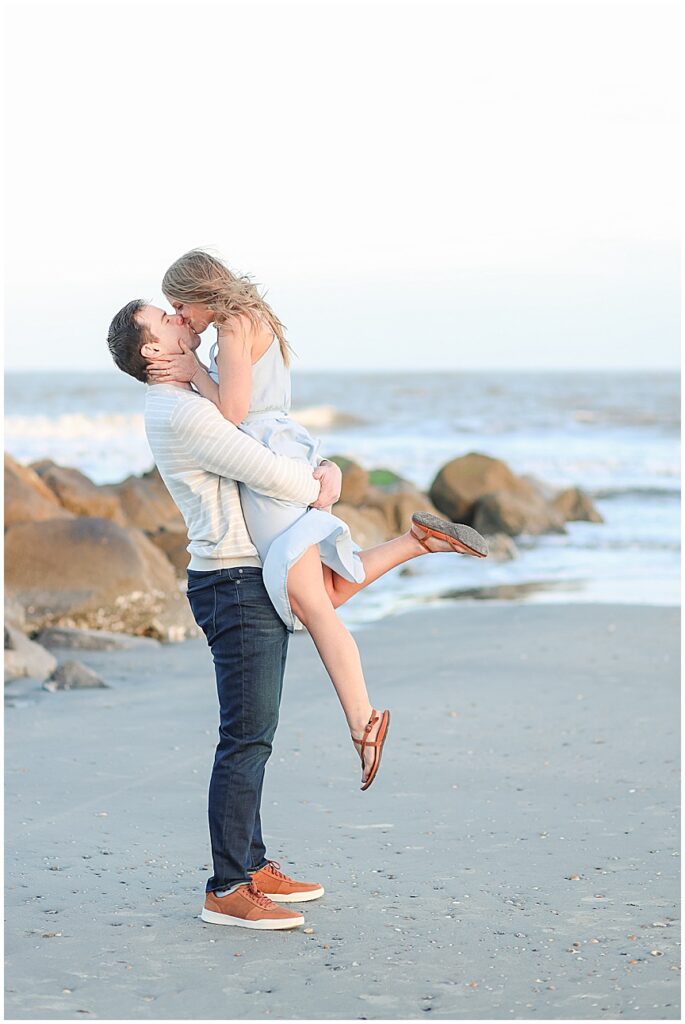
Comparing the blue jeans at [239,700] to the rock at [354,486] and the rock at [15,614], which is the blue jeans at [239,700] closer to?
the rock at [15,614]

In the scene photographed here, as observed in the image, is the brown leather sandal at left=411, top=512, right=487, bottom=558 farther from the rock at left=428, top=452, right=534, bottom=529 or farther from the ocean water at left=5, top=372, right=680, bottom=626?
the rock at left=428, top=452, right=534, bottom=529

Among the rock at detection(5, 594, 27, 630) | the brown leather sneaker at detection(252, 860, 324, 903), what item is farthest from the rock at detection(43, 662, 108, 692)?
the brown leather sneaker at detection(252, 860, 324, 903)

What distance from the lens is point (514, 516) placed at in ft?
55.3

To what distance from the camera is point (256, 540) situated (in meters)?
4.11

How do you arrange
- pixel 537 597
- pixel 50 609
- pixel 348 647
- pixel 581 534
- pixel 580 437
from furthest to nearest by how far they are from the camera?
pixel 580 437
pixel 581 534
pixel 537 597
pixel 50 609
pixel 348 647

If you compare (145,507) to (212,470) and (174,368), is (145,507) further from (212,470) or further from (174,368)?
(212,470)

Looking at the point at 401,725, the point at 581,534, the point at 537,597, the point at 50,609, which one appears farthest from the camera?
the point at 581,534

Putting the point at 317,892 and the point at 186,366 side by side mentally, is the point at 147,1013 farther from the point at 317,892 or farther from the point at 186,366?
the point at 186,366

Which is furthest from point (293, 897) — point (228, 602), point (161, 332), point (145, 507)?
point (145, 507)

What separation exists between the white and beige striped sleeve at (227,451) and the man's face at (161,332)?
21cm

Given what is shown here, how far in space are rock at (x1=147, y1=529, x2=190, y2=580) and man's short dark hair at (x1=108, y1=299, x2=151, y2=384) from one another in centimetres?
863

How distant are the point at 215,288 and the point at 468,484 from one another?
1453cm

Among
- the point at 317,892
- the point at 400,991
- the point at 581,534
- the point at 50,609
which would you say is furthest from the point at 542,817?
the point at 581,534

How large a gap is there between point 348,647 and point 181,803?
1.54m
